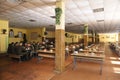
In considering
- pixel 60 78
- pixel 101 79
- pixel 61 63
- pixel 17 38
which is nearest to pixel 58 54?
pixel 61 63

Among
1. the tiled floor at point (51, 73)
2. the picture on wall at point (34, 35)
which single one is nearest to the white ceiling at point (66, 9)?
the tiled floor at point (51, 73)

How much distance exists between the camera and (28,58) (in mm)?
7754

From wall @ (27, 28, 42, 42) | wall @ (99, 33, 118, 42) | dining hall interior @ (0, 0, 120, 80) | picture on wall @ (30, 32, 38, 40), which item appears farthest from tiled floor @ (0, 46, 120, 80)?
wall @ (99, 33, 118, 42)

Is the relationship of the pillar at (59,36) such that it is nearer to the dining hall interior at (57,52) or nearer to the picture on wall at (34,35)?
the dining hall interior at (57,52)

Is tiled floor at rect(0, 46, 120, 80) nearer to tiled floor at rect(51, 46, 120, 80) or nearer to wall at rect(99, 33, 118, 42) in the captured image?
tiled floor at rect(51, 46, 120, 80)

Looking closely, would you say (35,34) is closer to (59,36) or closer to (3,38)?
(3,38)

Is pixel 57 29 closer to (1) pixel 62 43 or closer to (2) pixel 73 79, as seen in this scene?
(1) pixel 62 43

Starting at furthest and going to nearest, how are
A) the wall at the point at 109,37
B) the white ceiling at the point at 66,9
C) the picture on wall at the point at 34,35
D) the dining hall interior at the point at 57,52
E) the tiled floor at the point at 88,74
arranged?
the wall at the point at 109,37 → the picture on wall at the point at 34,35 → the white ceiling at the point at 66,9 → the dining hall interior at the point at 57,52 → the tiled floor at the point at 88,74

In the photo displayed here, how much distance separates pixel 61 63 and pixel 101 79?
5.61ft

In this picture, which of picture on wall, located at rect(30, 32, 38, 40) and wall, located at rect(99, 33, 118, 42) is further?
wall, located at rect(99, 33, 118, 42)

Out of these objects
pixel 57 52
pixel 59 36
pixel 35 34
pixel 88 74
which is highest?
pixel 35 34

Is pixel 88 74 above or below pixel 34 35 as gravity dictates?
below

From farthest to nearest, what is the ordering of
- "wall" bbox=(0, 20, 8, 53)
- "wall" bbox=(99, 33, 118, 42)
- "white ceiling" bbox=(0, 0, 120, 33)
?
"wall" bbox=(99, 33, 118, 42) < "wall" bbox=(0, 20, 8, 53) < "white ceiling" bbox=(0, 0, 120, 33)

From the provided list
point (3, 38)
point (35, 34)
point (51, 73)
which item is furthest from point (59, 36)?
point (35, 34)
